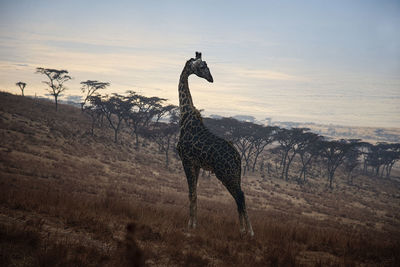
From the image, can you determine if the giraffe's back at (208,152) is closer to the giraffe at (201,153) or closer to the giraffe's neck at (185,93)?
the giraffe at (201,153)

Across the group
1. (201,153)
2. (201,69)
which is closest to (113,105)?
(201,69)

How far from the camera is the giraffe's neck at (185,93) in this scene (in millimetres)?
8445

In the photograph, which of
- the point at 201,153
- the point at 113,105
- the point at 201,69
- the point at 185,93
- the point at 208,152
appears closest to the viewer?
the point at 208,152

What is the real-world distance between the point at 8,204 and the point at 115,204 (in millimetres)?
3022

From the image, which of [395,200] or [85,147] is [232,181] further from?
[395,200]

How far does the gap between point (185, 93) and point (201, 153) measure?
2282 millimetres

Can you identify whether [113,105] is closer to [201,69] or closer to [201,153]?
[201,69]

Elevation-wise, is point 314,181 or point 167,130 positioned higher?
point 167,130

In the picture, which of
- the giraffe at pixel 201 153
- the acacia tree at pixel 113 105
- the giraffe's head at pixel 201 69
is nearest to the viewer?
the giraffe at pixel 201 153

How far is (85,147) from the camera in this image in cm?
3619

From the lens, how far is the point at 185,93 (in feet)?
28.3

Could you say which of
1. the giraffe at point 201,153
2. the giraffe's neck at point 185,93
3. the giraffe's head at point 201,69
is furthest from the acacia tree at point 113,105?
the giraffe's head at point 201,69

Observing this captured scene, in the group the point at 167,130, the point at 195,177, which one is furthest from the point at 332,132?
the point at 195,177

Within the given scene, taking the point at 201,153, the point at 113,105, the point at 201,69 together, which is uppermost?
the point at 113,105
